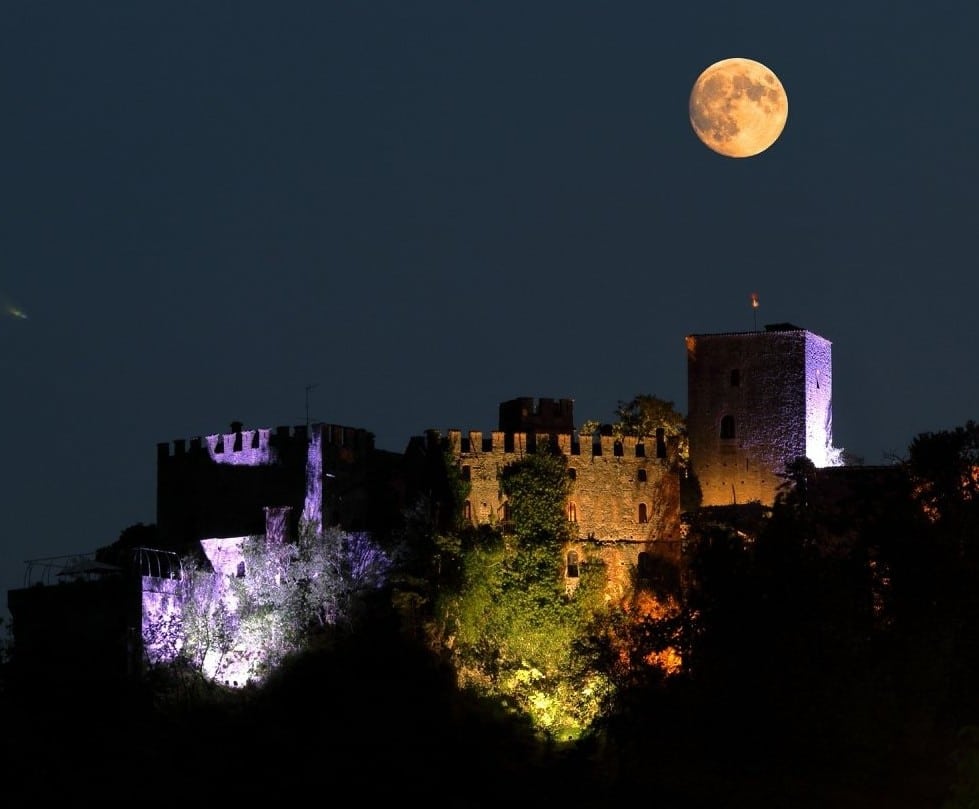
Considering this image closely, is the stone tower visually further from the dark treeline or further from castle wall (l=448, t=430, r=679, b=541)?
the dark treeline

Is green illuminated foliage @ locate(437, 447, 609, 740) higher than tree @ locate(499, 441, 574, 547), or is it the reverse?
tree @ locate(499, 441, 574, 547)

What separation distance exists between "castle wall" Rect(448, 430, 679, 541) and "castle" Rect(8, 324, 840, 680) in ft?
0.09

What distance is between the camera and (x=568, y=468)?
63531 mm

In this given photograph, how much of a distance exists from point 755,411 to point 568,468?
5468mm

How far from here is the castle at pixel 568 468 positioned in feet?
205

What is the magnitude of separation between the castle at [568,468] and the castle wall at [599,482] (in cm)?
3

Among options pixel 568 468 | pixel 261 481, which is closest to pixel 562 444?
pixel 568 468

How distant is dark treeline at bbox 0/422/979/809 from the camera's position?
2028 inches

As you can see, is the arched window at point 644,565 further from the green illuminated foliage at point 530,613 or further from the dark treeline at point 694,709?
the dark treeline at point 694,709

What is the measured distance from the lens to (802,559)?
55000mm

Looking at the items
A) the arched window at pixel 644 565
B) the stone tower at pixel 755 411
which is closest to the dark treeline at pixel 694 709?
the arched window at pixel 644 565

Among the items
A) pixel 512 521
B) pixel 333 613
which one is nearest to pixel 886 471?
pixel 512 521

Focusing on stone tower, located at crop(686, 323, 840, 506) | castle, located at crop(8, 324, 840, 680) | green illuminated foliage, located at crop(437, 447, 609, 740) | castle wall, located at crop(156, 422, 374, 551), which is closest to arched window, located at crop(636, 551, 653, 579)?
castle, located at crop(8, 324, 840, 680)

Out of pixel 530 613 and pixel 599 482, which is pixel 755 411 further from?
pixel 530 613
